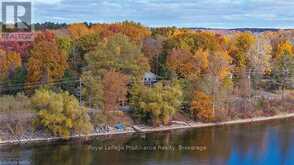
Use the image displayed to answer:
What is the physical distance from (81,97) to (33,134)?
4.08 m

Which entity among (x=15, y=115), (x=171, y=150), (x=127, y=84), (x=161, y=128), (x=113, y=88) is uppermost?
(x=127, y=84)

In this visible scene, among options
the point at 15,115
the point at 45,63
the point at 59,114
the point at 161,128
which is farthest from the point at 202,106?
the point at 15,115

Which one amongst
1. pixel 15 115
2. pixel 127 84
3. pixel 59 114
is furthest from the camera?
pixel 127 84

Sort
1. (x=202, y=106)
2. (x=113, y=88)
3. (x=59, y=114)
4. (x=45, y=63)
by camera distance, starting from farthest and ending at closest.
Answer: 1. (x=202, y=106)
2. (x=45, y=63)
3. (x=113, y=88)
4. (x=59, y=114)

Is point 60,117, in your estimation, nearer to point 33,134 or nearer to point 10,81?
point 33,134

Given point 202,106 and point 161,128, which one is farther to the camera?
point 202,106

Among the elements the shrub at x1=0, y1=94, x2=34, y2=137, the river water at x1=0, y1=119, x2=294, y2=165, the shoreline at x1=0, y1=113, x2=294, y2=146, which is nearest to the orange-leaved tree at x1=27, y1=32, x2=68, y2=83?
the shrub at x1=0, y1=94, x2=34, y2=137

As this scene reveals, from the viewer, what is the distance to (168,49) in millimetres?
33500

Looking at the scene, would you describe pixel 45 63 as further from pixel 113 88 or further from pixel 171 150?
pixel 171 150

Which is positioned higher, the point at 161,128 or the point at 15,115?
the point at 15,115

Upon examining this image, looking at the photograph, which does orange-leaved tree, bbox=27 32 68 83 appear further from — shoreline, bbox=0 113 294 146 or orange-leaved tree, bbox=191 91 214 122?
orange-leaved tree, bbox=191 91 214 122

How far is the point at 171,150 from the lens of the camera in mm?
22516

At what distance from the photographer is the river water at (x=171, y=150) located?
20547 mm

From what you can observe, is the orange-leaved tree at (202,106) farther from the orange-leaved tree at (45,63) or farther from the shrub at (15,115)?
the shrub at (15,115)
